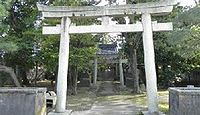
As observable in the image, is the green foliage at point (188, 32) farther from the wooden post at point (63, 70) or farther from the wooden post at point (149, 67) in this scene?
the wooden post at point (63, 70)

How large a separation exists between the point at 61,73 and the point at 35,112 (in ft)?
10.8

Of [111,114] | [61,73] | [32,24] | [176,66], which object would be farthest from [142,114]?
[176,66]

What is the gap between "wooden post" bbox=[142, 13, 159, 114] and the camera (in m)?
12.6

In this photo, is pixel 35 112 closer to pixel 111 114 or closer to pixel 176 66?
pixel 111 114

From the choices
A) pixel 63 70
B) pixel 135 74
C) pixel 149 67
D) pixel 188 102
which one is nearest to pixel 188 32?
pixel 149 67

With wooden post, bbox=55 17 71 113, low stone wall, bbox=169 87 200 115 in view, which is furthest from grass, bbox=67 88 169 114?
low stone wall, bbox=169 87 200 115

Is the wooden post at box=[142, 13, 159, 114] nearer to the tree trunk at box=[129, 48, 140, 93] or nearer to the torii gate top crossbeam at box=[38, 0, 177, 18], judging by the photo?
the torii gate top crossbeam at box=[38, 0, 177, 18]

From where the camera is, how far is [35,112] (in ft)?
33.0

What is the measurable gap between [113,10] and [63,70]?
3278 mm

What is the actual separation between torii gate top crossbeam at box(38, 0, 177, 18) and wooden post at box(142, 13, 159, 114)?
0.35 metres

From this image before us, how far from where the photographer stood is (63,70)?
13.2 m

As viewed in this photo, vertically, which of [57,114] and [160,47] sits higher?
[160,47]

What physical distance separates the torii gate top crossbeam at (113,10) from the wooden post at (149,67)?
1.16 feet

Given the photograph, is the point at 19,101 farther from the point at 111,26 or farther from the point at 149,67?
the point at 149,67
